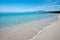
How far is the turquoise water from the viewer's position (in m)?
1.15

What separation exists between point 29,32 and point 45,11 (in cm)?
34

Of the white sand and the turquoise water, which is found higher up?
the turquoise water

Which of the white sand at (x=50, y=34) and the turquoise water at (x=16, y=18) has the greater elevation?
the turquoise water at (x=16, y=18)

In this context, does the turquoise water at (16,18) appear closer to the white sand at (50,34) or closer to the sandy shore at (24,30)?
the sandy shore at (24,30)

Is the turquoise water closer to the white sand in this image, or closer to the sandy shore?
the sandy shore

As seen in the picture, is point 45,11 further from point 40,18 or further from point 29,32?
point 29,32

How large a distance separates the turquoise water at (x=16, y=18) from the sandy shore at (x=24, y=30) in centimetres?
5

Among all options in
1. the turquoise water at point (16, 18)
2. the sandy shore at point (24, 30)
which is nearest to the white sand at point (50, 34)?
the sandy shore at point (24, 30)

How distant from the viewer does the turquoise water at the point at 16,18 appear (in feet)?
3.79

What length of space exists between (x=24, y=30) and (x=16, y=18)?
0.60ft

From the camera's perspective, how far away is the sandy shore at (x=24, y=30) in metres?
1.12

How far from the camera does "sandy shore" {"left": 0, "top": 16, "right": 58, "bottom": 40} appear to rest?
3.68ft

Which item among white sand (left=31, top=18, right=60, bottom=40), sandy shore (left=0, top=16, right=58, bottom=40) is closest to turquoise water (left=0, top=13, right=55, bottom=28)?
sandy shore (left=0, top=16, right=58, bottom=40)

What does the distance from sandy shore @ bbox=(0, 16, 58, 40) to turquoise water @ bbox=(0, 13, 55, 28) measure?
0.05 metres
